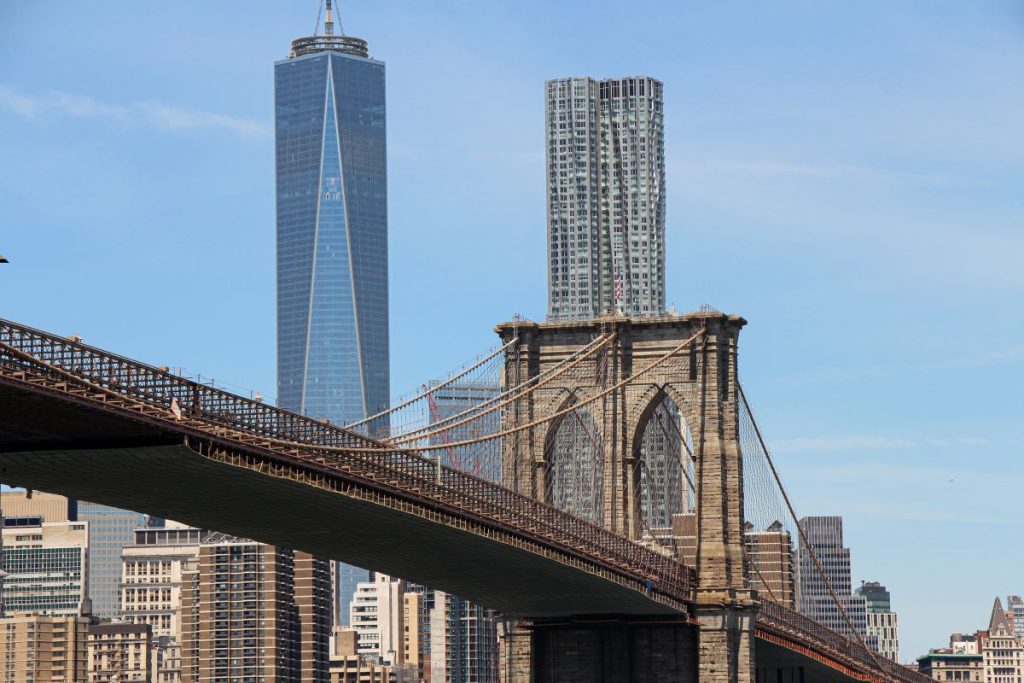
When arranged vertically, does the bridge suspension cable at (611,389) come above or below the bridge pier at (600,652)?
above

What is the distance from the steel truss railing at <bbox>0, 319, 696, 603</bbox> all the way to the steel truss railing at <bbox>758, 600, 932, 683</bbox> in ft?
35.1

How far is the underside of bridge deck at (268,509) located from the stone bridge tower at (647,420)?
2.59 meters

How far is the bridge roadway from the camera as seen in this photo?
7075 centimetres

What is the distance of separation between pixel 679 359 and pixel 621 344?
2357mm

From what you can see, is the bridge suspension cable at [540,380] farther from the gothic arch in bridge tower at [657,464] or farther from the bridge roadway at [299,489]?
the bridge roadway at [299,489]

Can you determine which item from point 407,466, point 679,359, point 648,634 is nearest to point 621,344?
point 679,359

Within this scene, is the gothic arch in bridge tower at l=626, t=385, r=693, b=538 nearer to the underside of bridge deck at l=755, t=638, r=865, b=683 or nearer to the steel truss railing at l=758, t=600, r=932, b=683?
the steel truss railing at l=758, t=600, r=932, b=683

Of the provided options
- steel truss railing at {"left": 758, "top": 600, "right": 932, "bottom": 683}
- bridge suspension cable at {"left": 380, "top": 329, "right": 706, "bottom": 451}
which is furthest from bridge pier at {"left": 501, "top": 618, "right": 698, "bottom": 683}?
bridge suspension cable at {"left": 380, "top": 329, "right": 706, "bottom": 451}

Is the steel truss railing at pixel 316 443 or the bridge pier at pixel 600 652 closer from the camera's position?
the steel truss railing at pixel 316 443

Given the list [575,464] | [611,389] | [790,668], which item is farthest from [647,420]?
[790,668]

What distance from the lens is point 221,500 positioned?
8381 cm

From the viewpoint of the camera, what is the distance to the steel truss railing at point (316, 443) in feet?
226

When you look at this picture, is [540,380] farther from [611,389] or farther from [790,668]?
[790,668]

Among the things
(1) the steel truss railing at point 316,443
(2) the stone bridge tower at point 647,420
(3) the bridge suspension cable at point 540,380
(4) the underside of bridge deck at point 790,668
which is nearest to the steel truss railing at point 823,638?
(4) the underside of bridge deck at point 790,668
